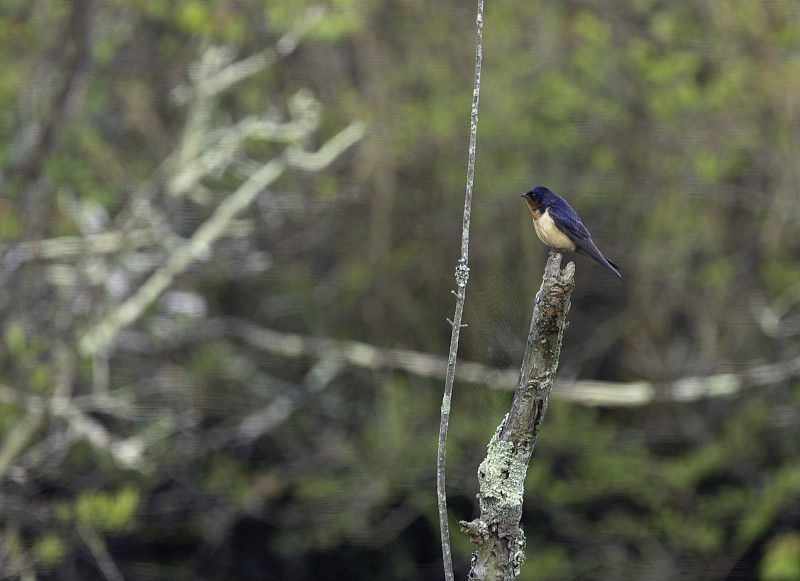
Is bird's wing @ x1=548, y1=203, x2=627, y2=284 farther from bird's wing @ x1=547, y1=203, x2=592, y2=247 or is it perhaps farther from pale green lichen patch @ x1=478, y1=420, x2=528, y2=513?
pale green lichen patch @ x1=478, y1=420, x2=528, y2=513

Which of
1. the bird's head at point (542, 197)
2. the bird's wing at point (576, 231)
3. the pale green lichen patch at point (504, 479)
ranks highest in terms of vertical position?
the bird's head at point (542, 197)

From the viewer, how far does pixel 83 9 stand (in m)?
→ 6.09

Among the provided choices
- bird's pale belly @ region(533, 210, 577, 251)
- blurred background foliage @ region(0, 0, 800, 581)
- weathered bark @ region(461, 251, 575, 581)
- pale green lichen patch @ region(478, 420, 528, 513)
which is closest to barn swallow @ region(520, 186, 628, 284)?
bird's pale belly @ region(533, 210, 577, 251)

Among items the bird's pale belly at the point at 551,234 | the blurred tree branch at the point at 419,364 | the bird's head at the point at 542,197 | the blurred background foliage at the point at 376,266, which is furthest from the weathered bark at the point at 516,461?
the blurred tree branch at the point at 419,364

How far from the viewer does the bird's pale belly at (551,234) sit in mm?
2338

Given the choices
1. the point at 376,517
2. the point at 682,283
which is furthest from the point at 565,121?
the point at 376,517

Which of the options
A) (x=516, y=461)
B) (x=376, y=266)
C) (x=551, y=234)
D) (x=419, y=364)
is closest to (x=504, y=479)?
(x=516, y=461)

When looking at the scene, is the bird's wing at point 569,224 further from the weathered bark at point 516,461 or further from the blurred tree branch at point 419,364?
the blurred tree branch at point 419,364

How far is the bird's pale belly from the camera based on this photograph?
7.67ft

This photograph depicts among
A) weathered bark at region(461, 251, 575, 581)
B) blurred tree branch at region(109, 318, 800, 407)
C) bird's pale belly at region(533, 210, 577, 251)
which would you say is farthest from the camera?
blurred tree branch at region(109, 318, 800, 407)

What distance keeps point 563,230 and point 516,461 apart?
0.85 meters

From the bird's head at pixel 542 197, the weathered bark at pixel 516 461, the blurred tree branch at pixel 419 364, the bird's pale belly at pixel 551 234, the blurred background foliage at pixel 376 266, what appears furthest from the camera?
the blurred tree branch at pixel 419 364

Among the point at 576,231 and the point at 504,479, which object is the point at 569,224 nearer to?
the point at 576,231

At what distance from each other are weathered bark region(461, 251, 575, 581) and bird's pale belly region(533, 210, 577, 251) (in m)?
0.58
